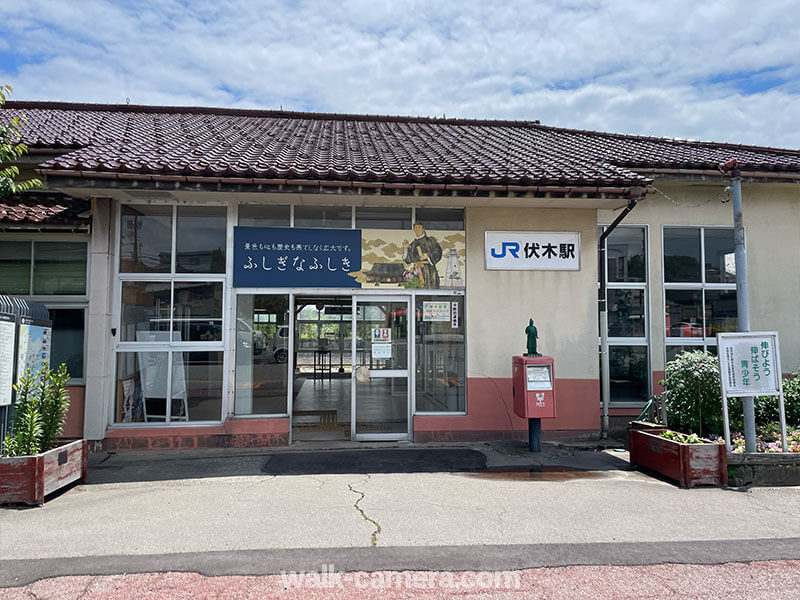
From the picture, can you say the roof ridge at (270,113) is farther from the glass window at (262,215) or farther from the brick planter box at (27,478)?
the brick planter box at (27,478)

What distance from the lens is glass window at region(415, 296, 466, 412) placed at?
7.74 metres

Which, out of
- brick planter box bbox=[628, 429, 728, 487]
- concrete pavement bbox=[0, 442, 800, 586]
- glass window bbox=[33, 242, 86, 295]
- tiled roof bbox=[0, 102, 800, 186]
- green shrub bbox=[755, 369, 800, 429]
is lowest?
concrete pavement bbox=[0, 442, 800, 586]

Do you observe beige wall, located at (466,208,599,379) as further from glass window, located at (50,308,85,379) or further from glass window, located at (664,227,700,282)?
glass window, located at (50,308,85,379)

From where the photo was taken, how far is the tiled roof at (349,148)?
687cm

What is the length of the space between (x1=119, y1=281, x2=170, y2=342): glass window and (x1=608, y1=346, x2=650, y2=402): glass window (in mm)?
7390

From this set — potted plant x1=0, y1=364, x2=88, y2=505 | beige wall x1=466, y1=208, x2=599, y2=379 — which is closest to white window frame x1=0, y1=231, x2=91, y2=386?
potted plant x1=0, y1=364, x2=88, y2=505

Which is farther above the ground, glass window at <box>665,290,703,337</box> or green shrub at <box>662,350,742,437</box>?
glass window at <box>665,290,703,337</box>

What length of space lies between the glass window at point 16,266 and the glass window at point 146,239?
1.34 m

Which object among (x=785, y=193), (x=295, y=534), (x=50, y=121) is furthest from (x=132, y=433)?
(x=785, y=193)

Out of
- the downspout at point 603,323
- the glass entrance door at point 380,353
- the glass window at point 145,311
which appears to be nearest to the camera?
the glass window at point 145,311

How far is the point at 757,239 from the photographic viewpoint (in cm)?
870

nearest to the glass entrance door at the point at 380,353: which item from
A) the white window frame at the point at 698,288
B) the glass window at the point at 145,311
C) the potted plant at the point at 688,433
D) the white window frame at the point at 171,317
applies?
the white window frame at the point at 171,317

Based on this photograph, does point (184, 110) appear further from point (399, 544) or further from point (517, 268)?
point (399, 544)

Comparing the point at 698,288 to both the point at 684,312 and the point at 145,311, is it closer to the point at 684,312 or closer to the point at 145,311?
the point at 684,312
